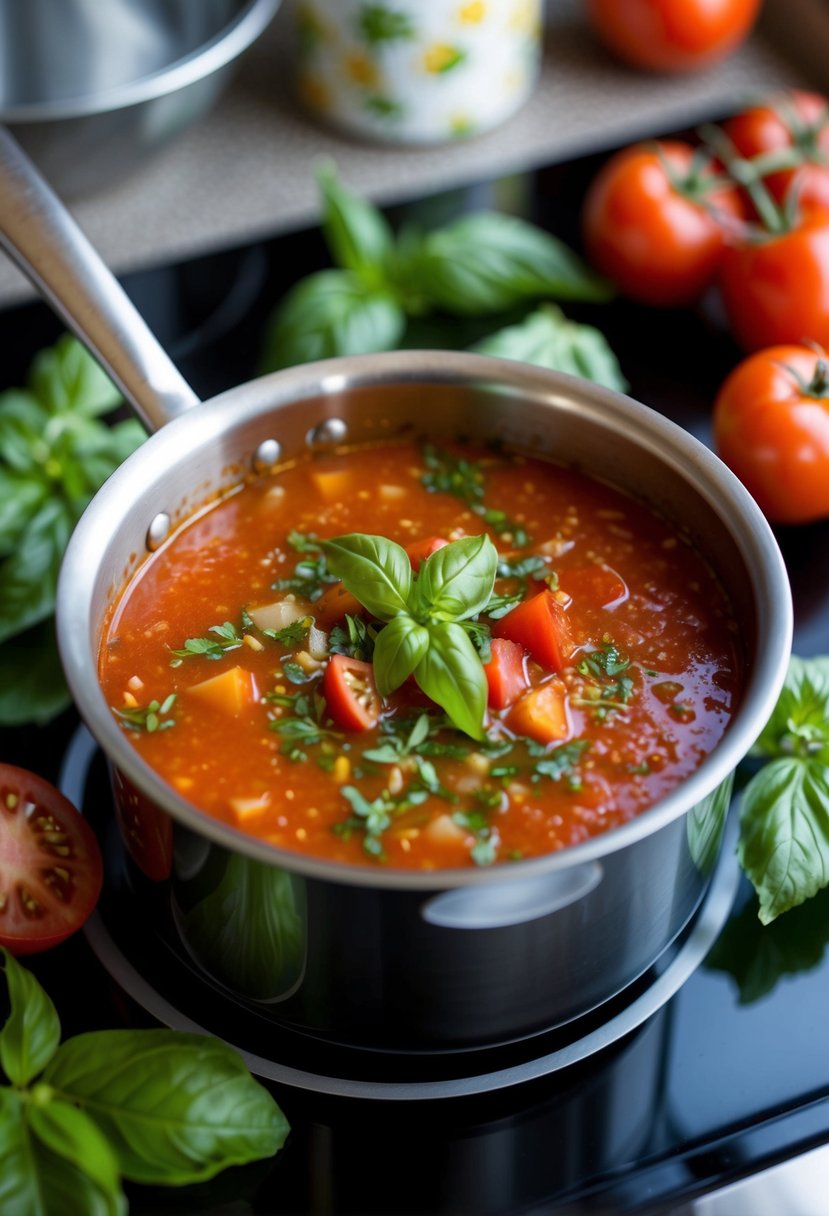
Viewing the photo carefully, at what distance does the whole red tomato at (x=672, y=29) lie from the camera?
2867mm

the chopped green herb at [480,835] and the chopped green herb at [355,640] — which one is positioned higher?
the chopped green herb at [355,640]

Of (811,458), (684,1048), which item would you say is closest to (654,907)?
(684,1048)

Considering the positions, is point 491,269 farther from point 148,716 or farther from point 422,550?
point 148,716

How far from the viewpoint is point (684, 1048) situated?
5.56 feet

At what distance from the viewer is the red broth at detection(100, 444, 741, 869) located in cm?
158

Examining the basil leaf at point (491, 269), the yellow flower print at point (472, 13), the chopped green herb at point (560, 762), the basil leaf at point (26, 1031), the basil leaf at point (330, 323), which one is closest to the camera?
the basil leaf at point (26, 1031)

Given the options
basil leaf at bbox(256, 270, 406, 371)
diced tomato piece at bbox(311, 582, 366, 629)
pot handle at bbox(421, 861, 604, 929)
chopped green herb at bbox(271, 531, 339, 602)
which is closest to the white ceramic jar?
basil leaf at bbox(256, 270, 406, 371)

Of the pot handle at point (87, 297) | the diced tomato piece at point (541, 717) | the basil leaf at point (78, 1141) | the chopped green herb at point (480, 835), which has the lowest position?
the diced tomato piece at point (541, 717)

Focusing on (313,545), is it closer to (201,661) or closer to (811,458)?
(201,661)

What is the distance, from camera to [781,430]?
2.13 meters

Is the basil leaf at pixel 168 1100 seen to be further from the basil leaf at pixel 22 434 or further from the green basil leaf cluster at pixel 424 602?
the basil leaf at pixel 22 434

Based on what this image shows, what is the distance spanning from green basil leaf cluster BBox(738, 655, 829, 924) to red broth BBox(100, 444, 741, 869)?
14cm

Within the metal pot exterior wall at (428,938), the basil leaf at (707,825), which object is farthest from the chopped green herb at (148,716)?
the basil leaf at (707,825)

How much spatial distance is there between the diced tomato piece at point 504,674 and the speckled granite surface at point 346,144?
4.17 ft
